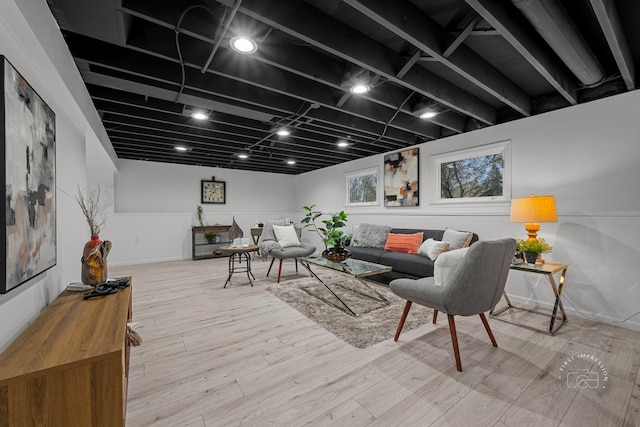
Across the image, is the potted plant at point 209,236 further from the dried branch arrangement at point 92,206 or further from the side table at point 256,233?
the dried branch arrangement at point 92,206

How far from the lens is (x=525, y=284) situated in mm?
3127

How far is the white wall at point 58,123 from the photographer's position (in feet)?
3.54

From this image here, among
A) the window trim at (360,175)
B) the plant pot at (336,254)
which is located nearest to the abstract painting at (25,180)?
the plant pot at (336,254)

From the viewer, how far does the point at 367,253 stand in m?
4.18

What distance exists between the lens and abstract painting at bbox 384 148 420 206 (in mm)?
4440

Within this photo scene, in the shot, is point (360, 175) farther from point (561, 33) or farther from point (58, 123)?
point (58, 123)

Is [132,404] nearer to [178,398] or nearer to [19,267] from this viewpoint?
[178,398]

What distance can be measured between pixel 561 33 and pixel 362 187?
4118mm

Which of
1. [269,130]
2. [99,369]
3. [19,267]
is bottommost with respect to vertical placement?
[99,369]

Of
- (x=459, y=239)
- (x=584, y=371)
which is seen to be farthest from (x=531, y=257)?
(x=584, y=371)

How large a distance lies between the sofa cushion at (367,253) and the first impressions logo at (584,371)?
7.56ft

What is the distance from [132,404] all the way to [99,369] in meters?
0.75

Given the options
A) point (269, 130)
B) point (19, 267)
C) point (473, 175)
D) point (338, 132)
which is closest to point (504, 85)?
point (473, 175)

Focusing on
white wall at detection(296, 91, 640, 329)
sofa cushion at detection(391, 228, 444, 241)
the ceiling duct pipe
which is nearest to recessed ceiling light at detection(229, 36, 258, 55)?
the ceiling duct pipe
